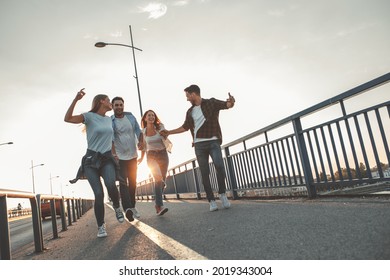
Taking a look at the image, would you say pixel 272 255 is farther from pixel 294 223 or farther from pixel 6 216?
pixel 6 216

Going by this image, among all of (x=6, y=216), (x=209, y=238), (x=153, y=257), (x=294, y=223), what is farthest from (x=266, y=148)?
(x=6, y=216)

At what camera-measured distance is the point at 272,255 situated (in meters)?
2.06

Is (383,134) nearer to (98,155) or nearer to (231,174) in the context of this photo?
(98,155)

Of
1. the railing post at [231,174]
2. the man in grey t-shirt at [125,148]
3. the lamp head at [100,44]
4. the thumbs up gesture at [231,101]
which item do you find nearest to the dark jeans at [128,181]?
the man in grey t-shirt at [125,148]

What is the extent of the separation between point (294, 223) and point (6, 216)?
107 inches

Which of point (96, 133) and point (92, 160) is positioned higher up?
point (96, 133)

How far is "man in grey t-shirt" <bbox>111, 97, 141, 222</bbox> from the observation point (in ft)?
16.2

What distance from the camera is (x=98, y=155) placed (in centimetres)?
412

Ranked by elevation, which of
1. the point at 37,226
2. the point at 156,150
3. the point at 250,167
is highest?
the point at 156,150

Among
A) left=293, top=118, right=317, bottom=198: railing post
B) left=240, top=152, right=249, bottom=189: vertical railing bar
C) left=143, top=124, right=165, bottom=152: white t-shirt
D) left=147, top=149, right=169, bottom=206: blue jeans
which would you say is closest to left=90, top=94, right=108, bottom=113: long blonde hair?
left=143, top=124, right=165, bottom=152: white t-shirt

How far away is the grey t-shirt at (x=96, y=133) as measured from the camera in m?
4.17

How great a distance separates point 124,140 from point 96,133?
2.61 ft

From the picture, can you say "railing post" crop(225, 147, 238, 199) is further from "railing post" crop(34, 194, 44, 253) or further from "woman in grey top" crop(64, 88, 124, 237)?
"railing post" crop(34, 194, 44, 253)

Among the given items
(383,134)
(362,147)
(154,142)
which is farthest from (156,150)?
(383,134)
